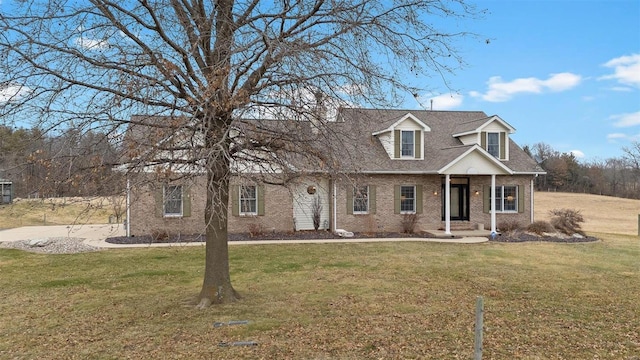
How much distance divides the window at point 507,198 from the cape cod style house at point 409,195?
0.02 meters

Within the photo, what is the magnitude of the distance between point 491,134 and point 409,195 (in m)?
5.16

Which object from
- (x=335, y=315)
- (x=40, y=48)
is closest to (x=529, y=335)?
(x=335, y=315)

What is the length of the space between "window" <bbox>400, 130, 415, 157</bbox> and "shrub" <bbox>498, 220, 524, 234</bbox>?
16.6 feet

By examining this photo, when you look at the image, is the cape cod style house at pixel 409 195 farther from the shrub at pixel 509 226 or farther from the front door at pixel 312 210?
the shrub at pixel 509 226

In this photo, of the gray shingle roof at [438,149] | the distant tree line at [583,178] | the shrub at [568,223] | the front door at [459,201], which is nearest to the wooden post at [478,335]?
the gray shingle roof at [438,149]

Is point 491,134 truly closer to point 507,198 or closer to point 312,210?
point 507,198

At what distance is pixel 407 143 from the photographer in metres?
20.2

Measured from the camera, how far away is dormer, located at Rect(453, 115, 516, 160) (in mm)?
20609

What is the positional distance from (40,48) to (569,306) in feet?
30.8

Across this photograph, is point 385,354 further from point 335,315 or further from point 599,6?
point 599,6

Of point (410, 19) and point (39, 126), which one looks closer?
point (39, 126)

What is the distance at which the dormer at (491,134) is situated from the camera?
20609 mm

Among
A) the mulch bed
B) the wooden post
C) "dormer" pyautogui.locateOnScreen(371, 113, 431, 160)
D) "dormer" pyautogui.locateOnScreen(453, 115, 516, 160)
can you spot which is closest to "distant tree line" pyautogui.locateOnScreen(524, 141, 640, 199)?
"dormer" pyautogui.locateOnScreen(453, 115, 516, 160)

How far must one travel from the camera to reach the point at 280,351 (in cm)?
557
